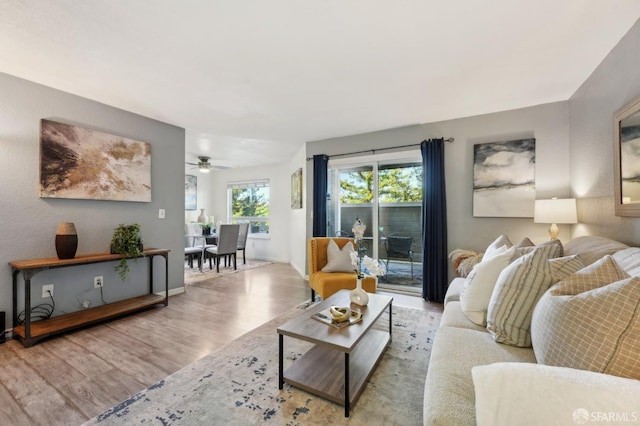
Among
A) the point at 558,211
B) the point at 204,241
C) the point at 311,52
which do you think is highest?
the point at 311,52

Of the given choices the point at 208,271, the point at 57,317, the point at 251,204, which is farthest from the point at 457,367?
the point at 251,204

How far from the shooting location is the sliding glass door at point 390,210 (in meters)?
3.92

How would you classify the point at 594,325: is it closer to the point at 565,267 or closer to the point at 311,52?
the point at 565,267

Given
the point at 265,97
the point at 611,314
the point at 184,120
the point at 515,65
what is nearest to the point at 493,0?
the point at 515,65

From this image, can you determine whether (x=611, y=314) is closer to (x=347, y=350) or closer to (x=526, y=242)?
(x=347, y=350)

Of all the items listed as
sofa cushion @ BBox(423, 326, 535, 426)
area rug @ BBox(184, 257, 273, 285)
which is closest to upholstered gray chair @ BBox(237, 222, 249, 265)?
area rug @ BBox(184, 257, 273, 285)

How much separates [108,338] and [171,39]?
267cm

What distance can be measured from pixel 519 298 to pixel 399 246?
2.71 m

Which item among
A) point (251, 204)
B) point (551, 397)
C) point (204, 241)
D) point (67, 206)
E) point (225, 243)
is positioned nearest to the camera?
point (551, 397)

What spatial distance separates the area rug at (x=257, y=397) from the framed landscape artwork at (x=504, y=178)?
2052 mm

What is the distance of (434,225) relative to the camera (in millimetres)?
3527

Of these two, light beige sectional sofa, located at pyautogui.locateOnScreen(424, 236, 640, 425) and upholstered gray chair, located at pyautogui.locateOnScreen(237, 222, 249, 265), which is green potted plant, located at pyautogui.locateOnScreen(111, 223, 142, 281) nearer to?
upholstered gray chair, located at pyautogui.locateOnScreen(237, 222, 249, 265)

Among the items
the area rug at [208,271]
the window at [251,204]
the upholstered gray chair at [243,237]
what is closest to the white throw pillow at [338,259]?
the area rug at [208,271]

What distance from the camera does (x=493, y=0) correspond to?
5.10 feet
